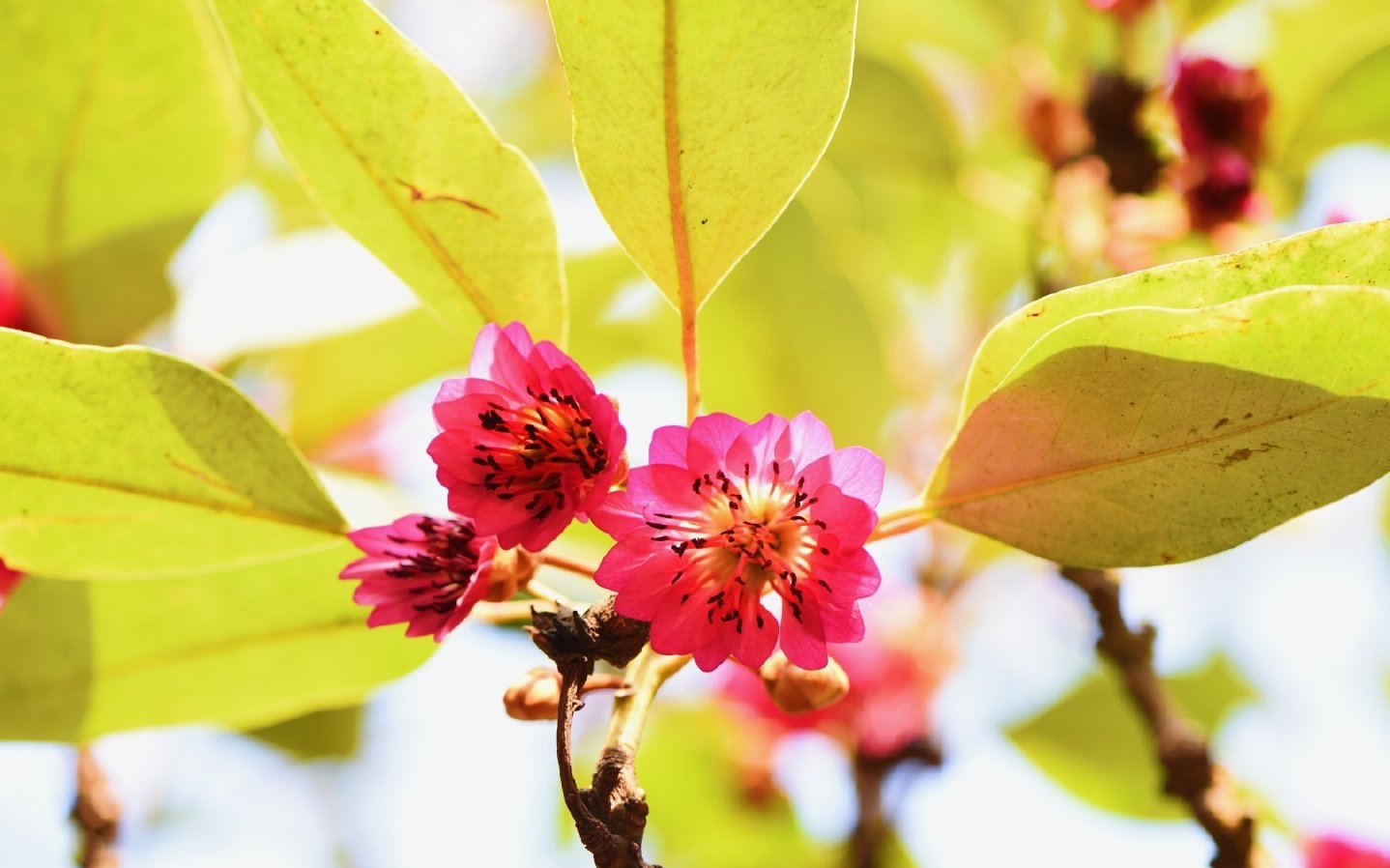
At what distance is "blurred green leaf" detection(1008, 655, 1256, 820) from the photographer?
8.04ft

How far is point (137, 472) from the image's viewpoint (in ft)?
4.09

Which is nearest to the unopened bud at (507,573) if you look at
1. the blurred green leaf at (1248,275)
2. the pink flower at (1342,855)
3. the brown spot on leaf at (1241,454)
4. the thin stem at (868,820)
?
the blurred green leaf at (1248,275)

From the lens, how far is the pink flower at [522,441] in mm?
1093

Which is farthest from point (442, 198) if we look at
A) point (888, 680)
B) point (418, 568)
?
point (888, 680)

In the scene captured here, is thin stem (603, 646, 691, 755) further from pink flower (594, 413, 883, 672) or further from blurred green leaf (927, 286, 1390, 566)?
blurred green leaf (927, 286, 1390, 566)

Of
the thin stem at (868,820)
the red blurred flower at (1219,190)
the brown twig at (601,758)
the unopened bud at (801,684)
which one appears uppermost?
the red blurred flower at (1219,190)

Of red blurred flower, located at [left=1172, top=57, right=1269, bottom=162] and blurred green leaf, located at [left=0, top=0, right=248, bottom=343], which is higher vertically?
red blurred flower, located at [left=1172, top=57, right=1269, bottom=162]

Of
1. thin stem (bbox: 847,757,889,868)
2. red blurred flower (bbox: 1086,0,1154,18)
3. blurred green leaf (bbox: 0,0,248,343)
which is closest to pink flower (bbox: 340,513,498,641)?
blurred green leaf (bbox: 0,0,248,343)

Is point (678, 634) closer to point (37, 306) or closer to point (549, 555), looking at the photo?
point (549, 555)

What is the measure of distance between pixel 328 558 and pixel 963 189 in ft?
5.09

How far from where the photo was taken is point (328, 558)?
56.2 inches

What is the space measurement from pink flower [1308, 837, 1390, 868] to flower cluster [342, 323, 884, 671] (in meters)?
1.42

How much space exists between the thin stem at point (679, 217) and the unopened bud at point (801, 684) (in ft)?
0.83

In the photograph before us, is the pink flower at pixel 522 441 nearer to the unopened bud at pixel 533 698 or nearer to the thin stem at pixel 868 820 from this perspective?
the unopened bud at pixel 533 698
